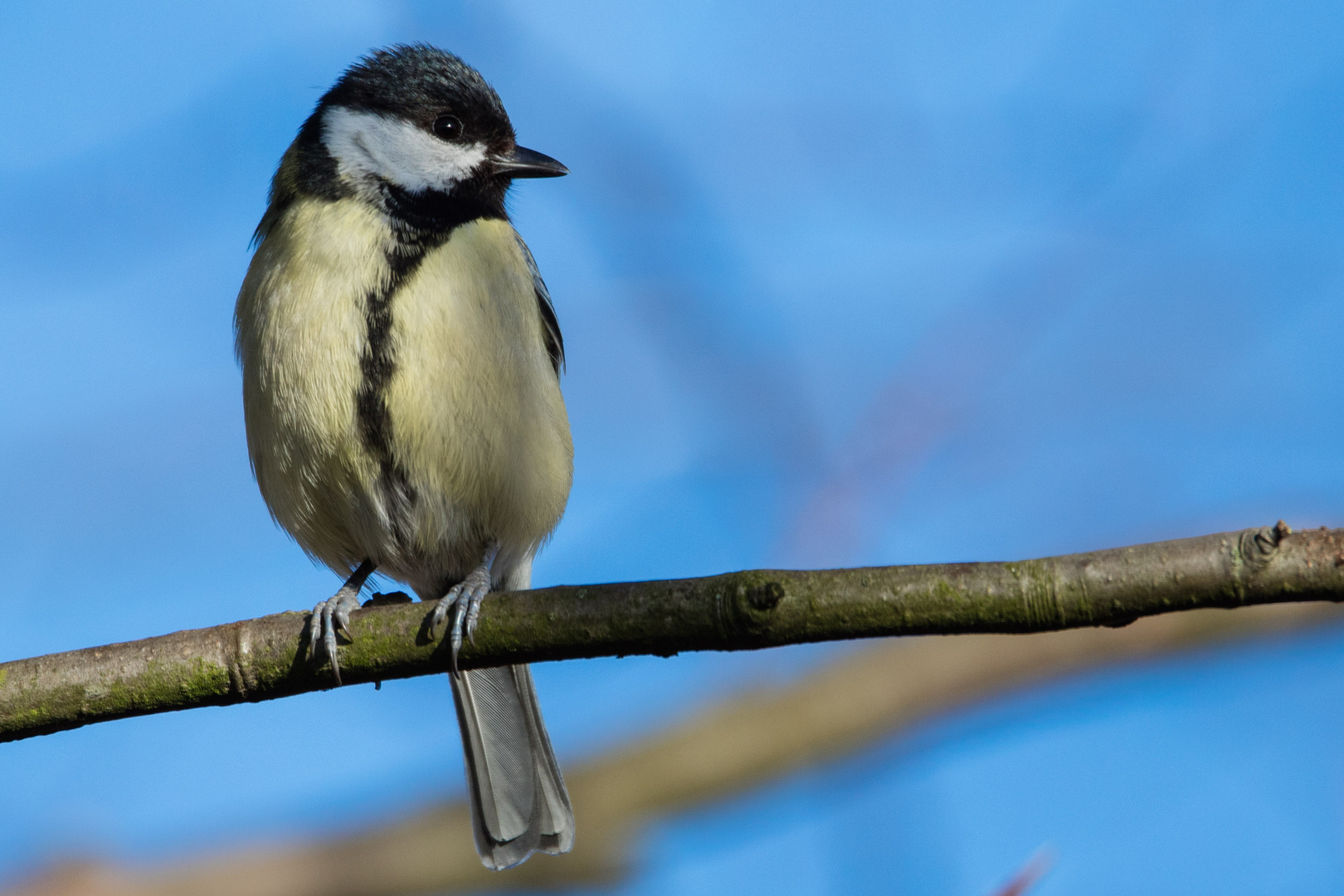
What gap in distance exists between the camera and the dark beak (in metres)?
4.01

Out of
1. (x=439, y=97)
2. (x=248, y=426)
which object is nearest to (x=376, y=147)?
(x=439, y=97)

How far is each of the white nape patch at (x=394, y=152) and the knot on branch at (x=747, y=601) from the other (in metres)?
1.96

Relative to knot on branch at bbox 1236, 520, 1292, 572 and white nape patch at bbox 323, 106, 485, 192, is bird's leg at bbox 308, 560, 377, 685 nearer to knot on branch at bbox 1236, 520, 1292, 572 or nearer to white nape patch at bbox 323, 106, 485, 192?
white nape patch at bbox 323, 106, 485, 192

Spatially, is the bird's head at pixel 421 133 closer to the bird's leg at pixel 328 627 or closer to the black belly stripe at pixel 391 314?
the black belly stripe at pixel 391 314

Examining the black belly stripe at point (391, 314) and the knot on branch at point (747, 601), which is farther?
the black belly stripe at point (391, 314)

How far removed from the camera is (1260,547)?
201 centimetres

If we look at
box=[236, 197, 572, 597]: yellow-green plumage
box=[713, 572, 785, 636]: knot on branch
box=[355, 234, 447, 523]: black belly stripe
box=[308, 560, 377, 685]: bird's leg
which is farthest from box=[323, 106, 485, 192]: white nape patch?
box=[713, 572, 785, 636]: knot on branch

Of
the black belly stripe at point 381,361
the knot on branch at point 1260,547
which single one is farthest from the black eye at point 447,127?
the knot on branch at point 1260,547

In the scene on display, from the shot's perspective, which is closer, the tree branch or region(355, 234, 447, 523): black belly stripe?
the tree branch

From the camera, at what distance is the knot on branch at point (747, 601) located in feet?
7.15

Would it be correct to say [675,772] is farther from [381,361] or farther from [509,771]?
[381,361]

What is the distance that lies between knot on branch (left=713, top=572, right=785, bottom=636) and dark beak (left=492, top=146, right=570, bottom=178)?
222cm

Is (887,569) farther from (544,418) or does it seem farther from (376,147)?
(376,147)

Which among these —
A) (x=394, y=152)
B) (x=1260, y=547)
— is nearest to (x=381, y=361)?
(x=394, y=152)
